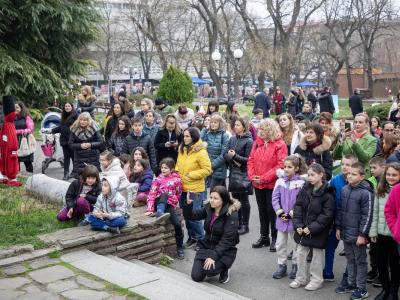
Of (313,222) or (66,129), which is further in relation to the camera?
(66,129)

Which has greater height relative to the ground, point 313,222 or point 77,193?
point 77,193

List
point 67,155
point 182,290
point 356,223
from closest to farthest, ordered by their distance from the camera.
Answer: point 182,290, point 356,223, point 67,155

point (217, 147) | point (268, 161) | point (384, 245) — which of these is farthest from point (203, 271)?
point (217, 147)

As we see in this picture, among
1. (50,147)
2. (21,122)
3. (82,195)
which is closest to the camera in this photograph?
(82,195)

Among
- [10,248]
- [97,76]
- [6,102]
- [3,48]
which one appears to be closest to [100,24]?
[3,48]

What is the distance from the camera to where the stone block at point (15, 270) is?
5624 millimetres

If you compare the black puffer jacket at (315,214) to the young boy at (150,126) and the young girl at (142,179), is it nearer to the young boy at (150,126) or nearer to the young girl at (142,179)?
the young girl at (142,179)

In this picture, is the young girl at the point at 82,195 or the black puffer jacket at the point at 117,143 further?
the black puffer jacket at the point at 117,143

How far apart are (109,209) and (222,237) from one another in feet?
5.18

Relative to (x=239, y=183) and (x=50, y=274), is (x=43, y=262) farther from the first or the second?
(x=239, y=183)

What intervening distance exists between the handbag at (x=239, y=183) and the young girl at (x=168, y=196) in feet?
3.06

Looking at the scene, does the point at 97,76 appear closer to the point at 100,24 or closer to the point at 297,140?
the point at 100,24

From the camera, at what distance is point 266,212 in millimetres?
7516

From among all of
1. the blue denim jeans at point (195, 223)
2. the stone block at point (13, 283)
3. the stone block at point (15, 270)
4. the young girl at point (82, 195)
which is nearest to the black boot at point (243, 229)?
the blue denim jeans at point (195, 223)
